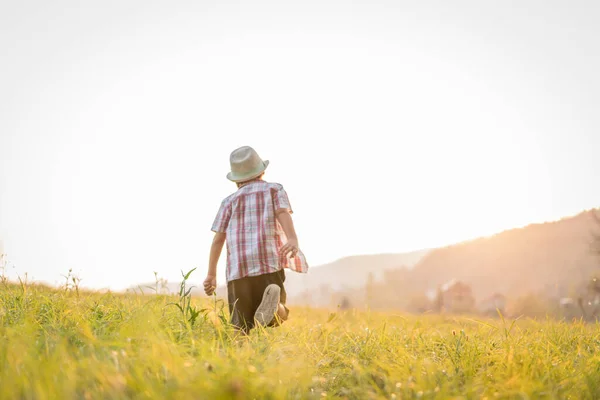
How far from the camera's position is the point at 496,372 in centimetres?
268

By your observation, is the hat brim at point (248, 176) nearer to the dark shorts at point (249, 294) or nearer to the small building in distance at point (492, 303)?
the dark shorts at point (249, 294)

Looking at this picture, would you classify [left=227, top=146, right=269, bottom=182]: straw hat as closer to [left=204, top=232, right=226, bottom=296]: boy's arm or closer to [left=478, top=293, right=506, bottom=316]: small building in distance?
[left=204, top=232, right=226, bottom=296]: boy's arm

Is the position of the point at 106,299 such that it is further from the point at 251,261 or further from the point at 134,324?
the point at 134,324

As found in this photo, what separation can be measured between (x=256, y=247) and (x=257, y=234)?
4.9 inches

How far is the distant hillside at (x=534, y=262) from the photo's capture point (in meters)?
11.8

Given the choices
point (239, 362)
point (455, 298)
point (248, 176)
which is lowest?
point (455, 298)

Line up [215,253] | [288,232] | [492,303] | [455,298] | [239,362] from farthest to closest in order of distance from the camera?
[455,298]
[492,303]
[215,253]
[288,232]
[239,362]

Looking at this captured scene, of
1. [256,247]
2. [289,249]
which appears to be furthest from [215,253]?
[289,249]

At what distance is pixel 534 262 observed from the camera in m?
13.5

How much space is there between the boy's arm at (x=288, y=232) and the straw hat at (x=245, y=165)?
548 mm

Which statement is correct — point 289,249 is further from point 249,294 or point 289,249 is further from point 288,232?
point 249,294

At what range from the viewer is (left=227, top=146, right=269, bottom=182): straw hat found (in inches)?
181

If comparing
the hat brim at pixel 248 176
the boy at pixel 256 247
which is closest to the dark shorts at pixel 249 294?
the boy at pixel 256 247

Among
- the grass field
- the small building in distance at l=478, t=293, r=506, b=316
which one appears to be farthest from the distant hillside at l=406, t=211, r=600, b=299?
the grass field
